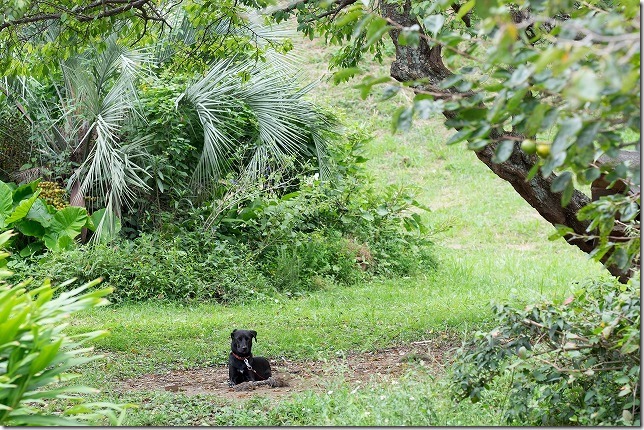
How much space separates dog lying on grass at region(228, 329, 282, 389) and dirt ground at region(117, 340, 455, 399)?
0.33 ft

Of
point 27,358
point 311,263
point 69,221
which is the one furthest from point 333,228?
point 27,358

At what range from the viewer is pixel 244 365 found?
230 inches

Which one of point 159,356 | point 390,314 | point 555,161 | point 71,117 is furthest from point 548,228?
point 555,161

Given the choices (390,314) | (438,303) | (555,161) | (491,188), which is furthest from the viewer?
(491,188)

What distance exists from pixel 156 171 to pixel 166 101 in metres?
1.00

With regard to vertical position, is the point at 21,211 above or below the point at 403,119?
below

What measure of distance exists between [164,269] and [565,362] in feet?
20.0

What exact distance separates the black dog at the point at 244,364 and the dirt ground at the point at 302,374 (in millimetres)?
115

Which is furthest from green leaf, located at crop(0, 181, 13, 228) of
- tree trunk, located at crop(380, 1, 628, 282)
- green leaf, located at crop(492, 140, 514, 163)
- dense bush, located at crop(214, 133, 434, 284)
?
green leaf, located at crop(492, 140, 514, 163)

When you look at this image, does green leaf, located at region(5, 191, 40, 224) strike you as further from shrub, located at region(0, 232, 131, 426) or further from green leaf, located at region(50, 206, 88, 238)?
shrub, located at region(0, 232, 131, 426)

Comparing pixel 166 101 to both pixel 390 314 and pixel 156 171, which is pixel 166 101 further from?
pixel 390 314

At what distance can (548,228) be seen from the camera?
13836mm

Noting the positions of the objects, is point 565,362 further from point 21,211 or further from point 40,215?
point 40,215

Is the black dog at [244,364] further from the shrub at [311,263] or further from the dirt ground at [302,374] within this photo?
the shrub at [311,263]
